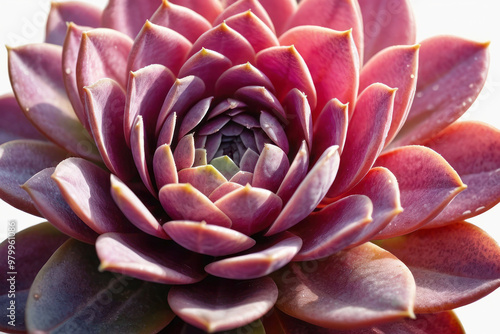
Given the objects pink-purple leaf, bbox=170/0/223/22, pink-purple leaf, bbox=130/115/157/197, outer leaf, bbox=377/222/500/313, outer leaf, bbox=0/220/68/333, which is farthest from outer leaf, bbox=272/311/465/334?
pink-purple leaf, bbox=170/0/223/22

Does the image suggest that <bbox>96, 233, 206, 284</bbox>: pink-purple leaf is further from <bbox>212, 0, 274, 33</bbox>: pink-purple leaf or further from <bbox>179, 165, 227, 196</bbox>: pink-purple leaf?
<bbox>212, 0, 274, 33</bbox>: pink-purple leaf

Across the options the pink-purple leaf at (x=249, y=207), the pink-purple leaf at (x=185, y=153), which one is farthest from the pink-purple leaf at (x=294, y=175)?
the pink-purple leaf at (x=185, y=153)

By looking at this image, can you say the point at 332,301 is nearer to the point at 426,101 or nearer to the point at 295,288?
the point at 295,288

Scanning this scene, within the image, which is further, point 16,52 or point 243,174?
point 16,52

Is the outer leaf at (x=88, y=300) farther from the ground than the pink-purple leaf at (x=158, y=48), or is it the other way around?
the pink-purple leaf at (x=158, y=48)

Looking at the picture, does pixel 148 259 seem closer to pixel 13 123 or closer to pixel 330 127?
pixel 330 127

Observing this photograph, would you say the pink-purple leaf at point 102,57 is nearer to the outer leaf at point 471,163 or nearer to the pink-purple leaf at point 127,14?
the pink-purple leaf at point 127,14

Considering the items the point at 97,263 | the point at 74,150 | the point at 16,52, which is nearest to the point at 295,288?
the point at 97,263
